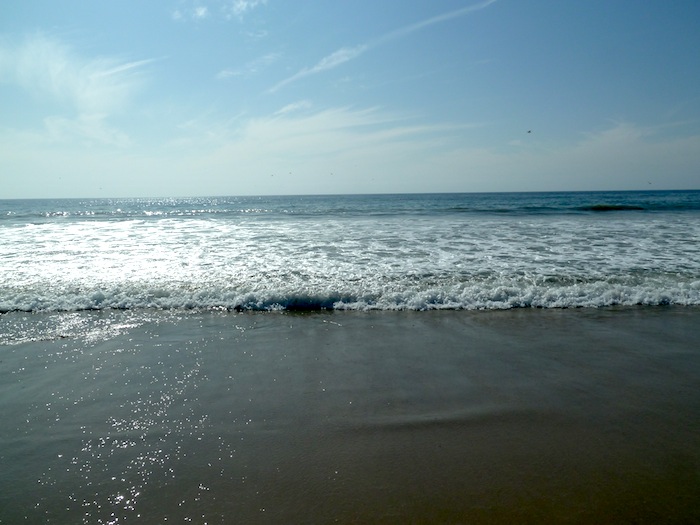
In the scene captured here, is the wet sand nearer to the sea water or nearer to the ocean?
the ocean

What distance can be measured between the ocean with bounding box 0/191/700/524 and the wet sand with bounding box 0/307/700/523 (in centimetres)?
2

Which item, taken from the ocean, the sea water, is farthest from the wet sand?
the sea water

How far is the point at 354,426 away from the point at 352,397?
0.53m

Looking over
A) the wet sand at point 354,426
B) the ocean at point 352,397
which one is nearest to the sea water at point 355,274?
the ocean at point 352,397

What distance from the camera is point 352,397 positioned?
13.9 ft

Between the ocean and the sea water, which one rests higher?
the sea water

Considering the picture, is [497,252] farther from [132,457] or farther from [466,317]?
[132,457]

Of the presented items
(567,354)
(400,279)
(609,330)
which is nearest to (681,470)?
(567,354)

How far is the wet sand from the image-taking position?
9.20 ft

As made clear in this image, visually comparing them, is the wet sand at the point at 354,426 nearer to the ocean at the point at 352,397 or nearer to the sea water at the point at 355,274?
the ocean at the point at 352,397

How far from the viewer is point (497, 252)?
11.9 meters

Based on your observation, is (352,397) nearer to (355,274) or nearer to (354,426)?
(354,426)

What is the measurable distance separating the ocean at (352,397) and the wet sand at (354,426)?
0.06 feet

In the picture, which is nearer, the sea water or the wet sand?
the wet sand
